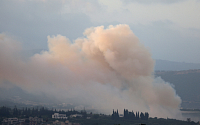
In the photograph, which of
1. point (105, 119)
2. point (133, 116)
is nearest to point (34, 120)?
point (105, 119)

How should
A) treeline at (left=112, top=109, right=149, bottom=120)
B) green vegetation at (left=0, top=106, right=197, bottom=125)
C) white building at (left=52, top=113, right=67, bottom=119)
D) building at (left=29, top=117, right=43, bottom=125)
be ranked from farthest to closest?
1. white building at (left=52, top=113, right=67, bottom=119)
2. treeline at (left=112, top=109, right=149, bottom=120)
3. green vegetation at (left=0, top=106, right=197, bottom=125)
4. building at (left=29, top=117, right=43, bottom=125)

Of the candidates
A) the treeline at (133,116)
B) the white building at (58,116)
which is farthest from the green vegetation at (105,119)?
the white building at (58,116)

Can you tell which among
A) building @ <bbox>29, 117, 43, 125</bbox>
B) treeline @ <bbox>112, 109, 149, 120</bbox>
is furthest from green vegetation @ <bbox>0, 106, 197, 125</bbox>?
building @ <bbox>29, 117, 43, 125</bbox>

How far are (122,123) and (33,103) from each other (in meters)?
63.9

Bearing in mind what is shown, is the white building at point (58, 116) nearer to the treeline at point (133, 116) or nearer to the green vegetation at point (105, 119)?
the green vegetation at point (105, 119)

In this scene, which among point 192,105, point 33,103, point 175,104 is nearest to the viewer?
point 175,104

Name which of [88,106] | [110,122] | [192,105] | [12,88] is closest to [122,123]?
[110,122]

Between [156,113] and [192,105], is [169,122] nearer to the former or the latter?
[156,113]

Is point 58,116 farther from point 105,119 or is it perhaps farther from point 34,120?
point 105,119

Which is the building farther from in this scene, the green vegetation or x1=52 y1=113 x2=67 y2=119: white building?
x1=52 y1=113 x2=67 y2=119: white building

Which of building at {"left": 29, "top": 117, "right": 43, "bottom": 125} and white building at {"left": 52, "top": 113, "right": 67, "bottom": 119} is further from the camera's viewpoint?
white building at {"left": 52, "top": 113, "right": 67, "bottom": 119}

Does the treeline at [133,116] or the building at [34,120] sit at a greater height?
the treeline at [133,116]

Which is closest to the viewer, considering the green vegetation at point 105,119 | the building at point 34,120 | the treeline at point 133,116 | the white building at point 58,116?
the building at point 34,120

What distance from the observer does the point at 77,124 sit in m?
91.6
